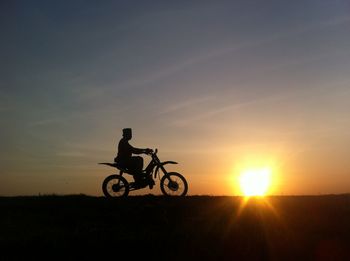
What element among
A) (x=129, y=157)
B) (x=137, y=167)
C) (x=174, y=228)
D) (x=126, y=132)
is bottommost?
(x=174, y=228)

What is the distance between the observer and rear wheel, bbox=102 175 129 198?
2211 centimetres

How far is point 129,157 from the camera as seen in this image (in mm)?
21969

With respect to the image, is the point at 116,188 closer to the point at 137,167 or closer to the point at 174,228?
the point at 137,167

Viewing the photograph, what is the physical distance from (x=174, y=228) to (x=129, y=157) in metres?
5.58

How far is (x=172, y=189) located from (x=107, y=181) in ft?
9.60

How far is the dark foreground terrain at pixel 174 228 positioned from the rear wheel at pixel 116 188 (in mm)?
1086

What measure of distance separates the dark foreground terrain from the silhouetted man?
1587 mm

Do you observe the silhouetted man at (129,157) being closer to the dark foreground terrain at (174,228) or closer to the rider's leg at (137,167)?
the rider's leg at (137,167)

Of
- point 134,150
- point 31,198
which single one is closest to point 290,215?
point 134,150

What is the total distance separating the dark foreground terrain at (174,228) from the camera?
1527 cm

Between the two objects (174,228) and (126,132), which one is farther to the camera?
(126,132)

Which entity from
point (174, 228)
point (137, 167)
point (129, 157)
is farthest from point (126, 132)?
point (174, 228)

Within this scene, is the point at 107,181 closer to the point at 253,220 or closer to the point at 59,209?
the point at 59,209

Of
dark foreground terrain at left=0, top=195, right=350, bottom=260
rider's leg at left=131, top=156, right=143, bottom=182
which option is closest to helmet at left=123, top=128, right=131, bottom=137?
rider's leg at left=131, top=156, right=143, bottom=182
